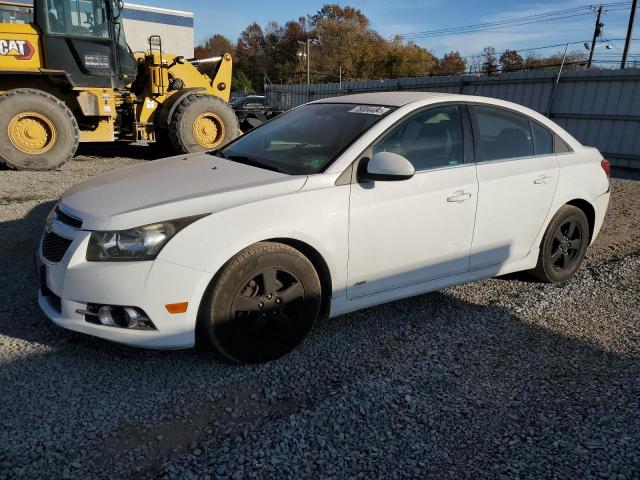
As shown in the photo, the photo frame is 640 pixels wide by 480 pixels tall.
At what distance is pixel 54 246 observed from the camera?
291 centimetres

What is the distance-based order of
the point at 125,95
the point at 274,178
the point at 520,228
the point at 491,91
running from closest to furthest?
the point at 274,178, the point at 520,228, the point at 125,95, the point at 491,91

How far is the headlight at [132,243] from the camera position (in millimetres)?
2622

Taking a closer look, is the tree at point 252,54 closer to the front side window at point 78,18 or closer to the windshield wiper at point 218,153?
the front side window at point 78,18

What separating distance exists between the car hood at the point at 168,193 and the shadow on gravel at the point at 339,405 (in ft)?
2.91

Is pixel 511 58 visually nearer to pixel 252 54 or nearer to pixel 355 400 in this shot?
pixel 252 54

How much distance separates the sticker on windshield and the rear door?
763mm

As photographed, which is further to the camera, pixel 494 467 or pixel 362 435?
pixel 362 435

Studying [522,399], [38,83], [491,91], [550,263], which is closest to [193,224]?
[522,399]

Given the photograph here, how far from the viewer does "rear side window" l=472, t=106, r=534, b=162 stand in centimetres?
381

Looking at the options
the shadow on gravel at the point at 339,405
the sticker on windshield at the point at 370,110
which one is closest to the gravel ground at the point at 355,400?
the shadow on gravel at the point at 339,405

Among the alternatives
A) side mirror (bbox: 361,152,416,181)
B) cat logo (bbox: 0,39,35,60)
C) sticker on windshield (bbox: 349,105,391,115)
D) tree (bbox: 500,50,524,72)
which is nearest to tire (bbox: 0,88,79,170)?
cat logo (bbox: 0,39,35,60)

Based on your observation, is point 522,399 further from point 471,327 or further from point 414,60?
point 414,60

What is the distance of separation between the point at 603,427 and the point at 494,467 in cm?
72

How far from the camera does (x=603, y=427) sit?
254cm
